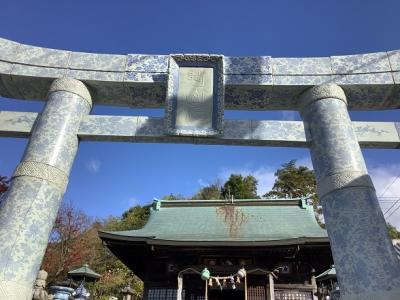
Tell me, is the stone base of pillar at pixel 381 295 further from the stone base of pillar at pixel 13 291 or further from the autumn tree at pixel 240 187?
the autumn tree at pixel 240 187

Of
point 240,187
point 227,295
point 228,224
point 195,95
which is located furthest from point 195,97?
point 240,187

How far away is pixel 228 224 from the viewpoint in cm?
1230

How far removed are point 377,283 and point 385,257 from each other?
0.31 m

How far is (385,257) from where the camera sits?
364cm

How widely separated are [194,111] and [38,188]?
2333mm

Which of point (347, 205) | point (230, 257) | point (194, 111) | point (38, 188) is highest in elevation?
point (194, 111)

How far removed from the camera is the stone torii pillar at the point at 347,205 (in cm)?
358

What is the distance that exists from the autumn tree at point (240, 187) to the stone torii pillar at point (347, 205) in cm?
2868

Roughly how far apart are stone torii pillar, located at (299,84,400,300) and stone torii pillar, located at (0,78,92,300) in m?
3.41

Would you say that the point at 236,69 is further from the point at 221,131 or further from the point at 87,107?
the point at 87,107

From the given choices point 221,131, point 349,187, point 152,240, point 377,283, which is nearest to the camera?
point 377,283

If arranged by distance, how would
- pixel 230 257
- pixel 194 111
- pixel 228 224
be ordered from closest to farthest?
pixel 194 111, pixel 230 257, pixel 228 224

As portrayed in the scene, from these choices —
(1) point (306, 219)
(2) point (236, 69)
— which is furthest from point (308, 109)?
(1) point (306, 219)

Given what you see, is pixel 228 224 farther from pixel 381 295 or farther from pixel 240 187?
pixel 240 187
